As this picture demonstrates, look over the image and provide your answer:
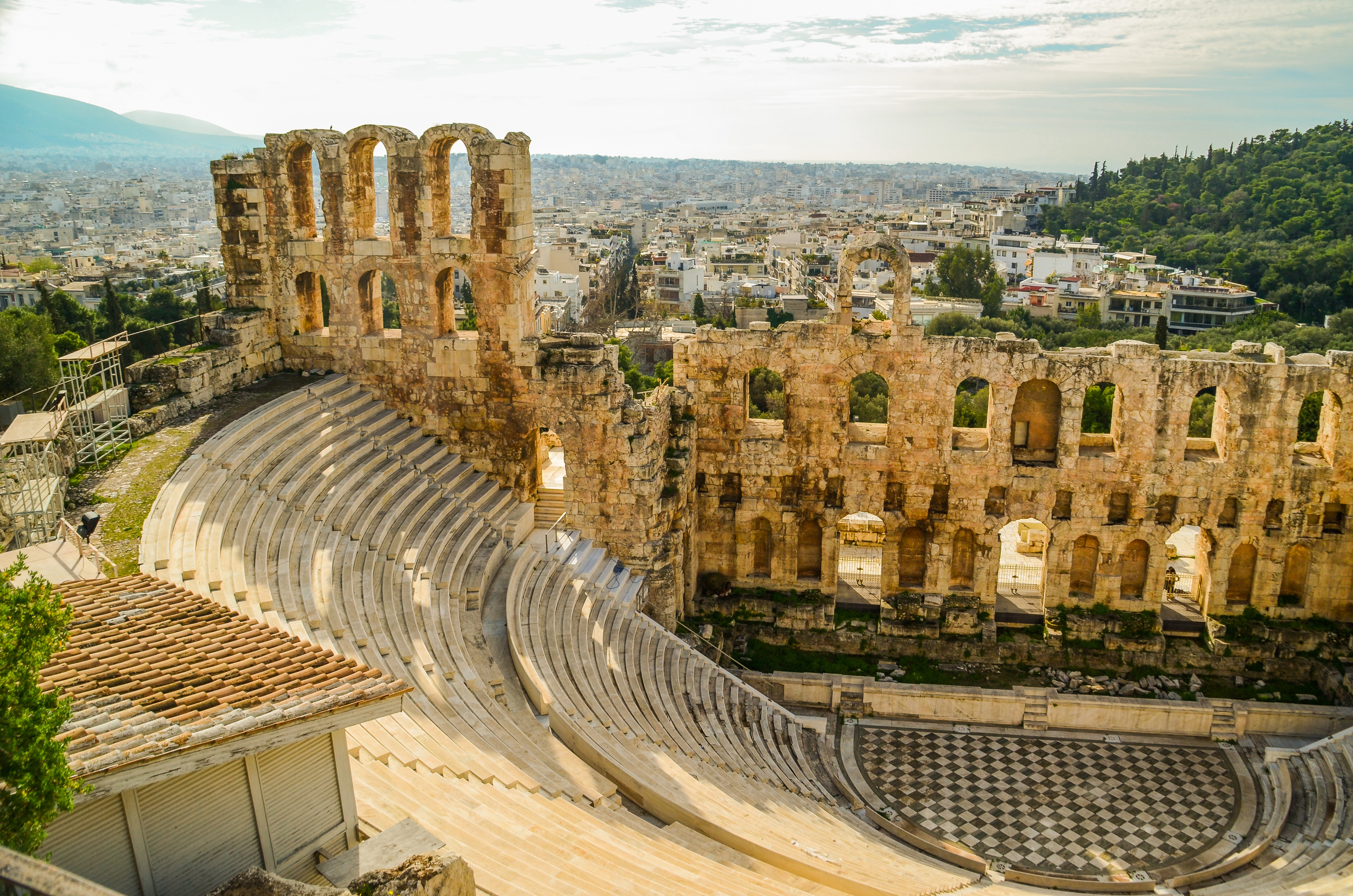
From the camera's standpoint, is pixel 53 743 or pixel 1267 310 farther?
pixel 1267 310

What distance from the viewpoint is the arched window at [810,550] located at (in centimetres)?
2652

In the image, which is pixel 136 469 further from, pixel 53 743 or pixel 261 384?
pixel 53 743

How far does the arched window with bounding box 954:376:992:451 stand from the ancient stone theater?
2.31 feet

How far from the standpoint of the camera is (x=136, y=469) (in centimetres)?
1823

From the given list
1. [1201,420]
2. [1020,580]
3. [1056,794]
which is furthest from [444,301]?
[1201,420]

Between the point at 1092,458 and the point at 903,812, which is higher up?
the point at 1092,458

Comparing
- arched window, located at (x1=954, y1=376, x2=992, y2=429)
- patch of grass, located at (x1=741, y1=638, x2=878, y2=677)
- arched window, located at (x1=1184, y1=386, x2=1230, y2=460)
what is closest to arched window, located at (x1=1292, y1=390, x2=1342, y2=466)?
arched window, located at (x1=1184, y1=386, x2=1230, y2=460)

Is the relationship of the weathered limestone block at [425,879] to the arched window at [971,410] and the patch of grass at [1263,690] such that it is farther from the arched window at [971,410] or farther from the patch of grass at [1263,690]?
the arched window at [971,410]

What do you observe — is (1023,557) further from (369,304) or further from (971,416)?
(369,304)

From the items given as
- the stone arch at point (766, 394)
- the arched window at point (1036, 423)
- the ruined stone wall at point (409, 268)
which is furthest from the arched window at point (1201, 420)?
the ruined stone wall at point (409, 268)

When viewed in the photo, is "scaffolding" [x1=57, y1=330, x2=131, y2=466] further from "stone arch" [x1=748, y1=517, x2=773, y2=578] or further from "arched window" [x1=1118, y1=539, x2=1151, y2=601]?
"arched window" [x1=1118, y1=539, x2=1151, y2=601]

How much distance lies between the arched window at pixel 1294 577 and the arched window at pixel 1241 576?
669mm

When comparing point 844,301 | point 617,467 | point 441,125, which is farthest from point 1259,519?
point 441,125

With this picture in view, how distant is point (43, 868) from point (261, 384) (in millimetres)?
19792
